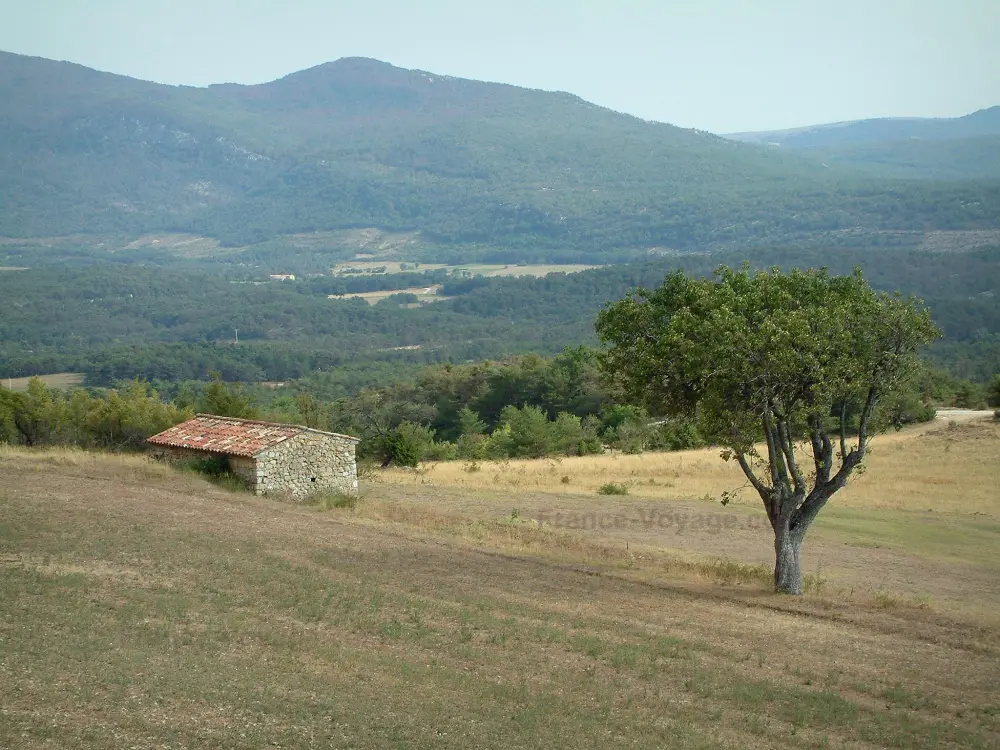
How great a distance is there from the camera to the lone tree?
19.1 meters

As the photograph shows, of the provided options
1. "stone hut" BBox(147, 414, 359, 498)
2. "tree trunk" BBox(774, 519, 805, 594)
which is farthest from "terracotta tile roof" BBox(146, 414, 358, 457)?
"tree trunk" BBox(774, 519, 805, 594)

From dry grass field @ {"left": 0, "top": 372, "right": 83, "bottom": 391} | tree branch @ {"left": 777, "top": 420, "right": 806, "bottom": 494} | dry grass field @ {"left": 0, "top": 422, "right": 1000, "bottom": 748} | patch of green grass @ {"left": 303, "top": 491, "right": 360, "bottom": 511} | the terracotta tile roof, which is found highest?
tree branch @ {"left": 777, "top": 420, "right": 806, "bottom": 494}

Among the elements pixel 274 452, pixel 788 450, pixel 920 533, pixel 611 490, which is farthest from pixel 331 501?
pixel 920 533

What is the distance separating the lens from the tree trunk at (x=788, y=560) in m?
21.0

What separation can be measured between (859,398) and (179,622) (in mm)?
12948

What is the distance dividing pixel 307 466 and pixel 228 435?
253 centimetres

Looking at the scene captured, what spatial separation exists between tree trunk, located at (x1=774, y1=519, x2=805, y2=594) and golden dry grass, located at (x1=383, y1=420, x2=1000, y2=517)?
13.5 meters

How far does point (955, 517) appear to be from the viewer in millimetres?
34000

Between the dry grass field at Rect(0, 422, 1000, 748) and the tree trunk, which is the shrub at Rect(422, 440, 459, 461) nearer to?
the dry grass field at Rect(0, 422, 1000, 748)

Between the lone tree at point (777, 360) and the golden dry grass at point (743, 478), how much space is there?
13823mm

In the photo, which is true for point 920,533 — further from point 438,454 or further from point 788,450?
point 438,454

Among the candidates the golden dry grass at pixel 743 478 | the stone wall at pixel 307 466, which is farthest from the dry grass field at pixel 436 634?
the golden dry grass at pixel 743 478

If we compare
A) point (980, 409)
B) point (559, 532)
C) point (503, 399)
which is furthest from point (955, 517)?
point (503, 399)

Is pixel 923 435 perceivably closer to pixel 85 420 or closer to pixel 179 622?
pixel 85 420
